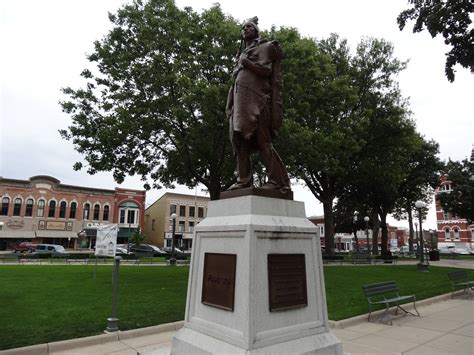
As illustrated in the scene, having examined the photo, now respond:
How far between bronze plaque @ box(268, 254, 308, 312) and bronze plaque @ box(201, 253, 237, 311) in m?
0.48

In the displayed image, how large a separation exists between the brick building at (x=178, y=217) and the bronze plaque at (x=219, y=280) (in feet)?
168

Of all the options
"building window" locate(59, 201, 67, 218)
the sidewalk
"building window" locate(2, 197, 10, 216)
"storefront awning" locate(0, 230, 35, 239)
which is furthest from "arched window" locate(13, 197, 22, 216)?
the sidewalk

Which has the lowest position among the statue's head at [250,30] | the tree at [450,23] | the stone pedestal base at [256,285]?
the stone pedestal base at [256,285]

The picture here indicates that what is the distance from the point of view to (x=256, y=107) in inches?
213

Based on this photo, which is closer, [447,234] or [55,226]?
[55,226]

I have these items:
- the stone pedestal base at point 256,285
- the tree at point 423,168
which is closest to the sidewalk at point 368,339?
the stone pedestal base at point 256,285

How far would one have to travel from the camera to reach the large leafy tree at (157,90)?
48.3 feet

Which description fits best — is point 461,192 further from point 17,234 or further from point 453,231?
point 17,234

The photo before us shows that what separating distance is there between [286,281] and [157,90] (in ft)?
40.7

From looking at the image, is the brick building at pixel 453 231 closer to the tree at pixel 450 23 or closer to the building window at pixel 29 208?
the tree at pixel 450 23

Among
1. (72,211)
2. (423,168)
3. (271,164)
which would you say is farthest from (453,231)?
(271,164)

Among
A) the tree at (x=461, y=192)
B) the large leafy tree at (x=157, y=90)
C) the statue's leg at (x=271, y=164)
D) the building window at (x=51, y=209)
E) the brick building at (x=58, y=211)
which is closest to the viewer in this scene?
the statue's leg at (x=271, y=164)

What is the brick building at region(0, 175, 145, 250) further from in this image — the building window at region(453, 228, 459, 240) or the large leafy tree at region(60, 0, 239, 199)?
the building window at region(453, 228, 459, 240)

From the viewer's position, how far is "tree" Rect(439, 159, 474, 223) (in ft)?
94.4
